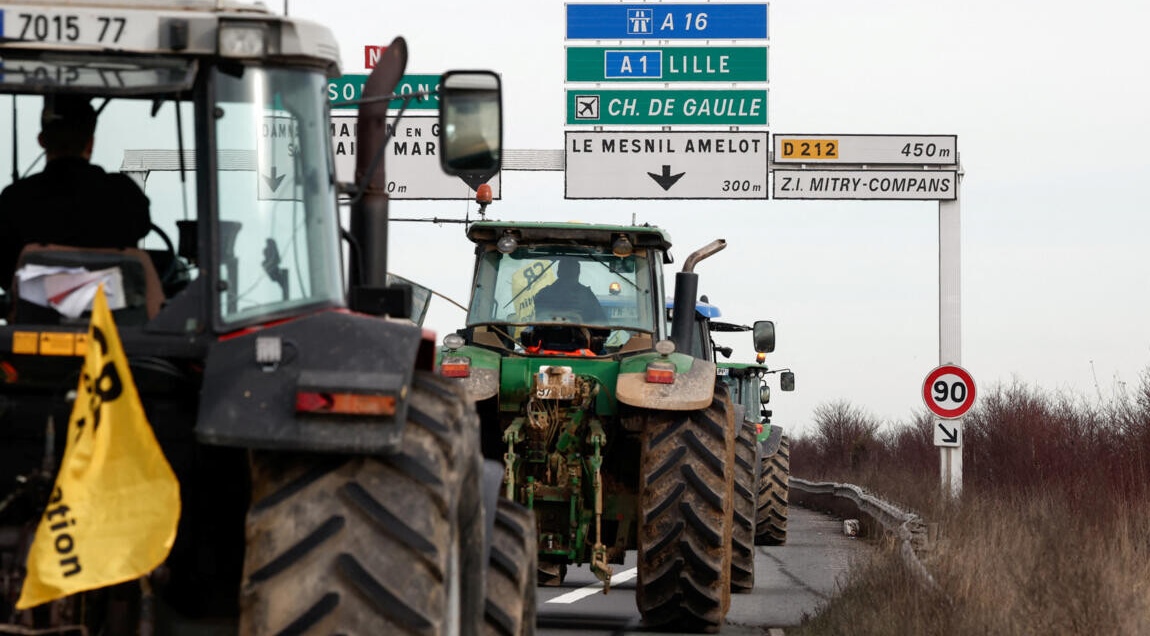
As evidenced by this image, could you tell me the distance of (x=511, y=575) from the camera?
7.17 metres

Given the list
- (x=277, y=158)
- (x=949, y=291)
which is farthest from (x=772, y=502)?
(x=277, y=158)

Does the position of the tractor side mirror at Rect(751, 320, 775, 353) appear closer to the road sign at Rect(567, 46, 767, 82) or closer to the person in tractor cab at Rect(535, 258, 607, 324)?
the road sign at Rect(567, 46, 767, 82)

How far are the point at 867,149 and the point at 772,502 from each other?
457cm

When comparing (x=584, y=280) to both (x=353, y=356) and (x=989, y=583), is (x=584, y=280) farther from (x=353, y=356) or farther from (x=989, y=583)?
(x=353, y=356)

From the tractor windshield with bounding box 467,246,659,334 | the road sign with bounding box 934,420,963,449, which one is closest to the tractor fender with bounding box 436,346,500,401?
the tractor windshield with bounding box 467,246,659,334

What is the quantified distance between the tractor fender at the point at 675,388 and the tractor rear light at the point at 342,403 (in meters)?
7.41

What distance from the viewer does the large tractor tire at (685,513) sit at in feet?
41.3

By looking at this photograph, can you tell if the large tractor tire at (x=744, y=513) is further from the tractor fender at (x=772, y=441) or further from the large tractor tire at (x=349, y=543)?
the large tractor tire at (x=349, y=543)

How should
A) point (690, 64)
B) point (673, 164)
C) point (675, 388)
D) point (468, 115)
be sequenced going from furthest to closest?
point (673, 164) → point (690, 64) → point (675, 388) → point (468, 115)

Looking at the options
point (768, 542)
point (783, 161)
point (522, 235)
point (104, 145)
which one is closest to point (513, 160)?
point (783, 161)

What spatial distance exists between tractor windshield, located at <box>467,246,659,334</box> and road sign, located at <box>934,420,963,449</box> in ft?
35.1

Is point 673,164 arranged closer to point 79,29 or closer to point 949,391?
point 949,391

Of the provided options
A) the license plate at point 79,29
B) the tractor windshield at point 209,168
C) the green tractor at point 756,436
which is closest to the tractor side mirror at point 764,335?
the green tractor at point 756,436

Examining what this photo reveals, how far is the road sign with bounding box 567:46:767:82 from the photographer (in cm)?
2444
